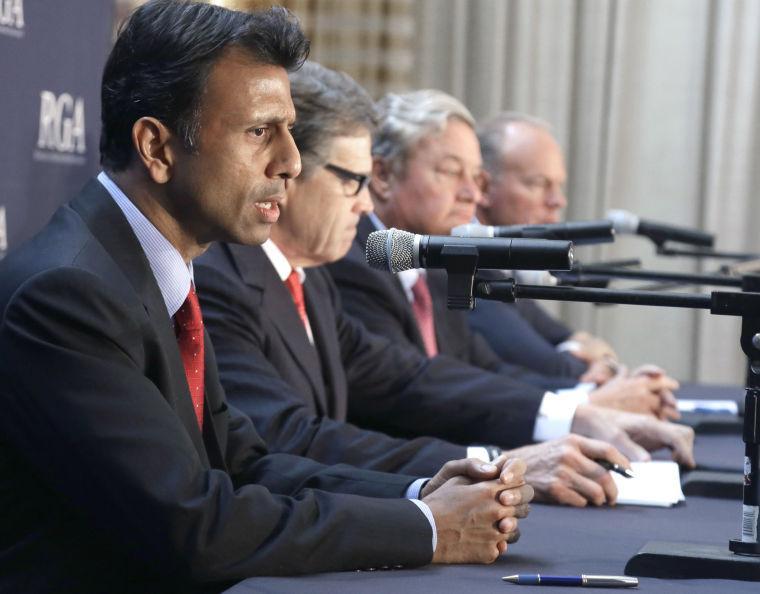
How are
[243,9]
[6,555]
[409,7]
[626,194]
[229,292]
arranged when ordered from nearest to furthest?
[6,555], [243,9], [229,292], [409,7], [626,194]

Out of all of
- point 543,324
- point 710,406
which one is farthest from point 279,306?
point 543,324

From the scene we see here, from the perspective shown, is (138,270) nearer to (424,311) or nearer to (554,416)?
(554,416)

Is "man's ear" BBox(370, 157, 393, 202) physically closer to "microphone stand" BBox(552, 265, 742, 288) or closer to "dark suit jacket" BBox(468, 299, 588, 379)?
"dark suit jacket" BBox(468, 299, 588, 379)

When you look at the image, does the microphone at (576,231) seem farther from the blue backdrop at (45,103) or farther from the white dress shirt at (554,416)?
the blue backdrop at (45,103)

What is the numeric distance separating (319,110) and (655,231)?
885 mm

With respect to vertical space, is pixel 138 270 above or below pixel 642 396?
above

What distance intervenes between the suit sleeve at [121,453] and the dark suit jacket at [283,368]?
733 millimetres

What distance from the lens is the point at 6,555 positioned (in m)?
1.64

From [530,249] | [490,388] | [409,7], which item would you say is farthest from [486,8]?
[530,249]

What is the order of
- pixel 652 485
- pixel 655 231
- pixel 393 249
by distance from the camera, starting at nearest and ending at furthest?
1. pixel 393 249
2. pixel 652 485
3. pixel 655 231

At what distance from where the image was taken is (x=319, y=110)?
282 centimetres

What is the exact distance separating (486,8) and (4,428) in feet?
14.5

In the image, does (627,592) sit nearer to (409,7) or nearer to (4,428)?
(4,428)

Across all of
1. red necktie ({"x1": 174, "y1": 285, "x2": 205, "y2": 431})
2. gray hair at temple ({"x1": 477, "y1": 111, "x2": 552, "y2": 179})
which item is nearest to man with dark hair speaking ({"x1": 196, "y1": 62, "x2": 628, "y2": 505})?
red necktie ({"x1": 174, "y1": 285, "x2": 205, "y2": 431})
